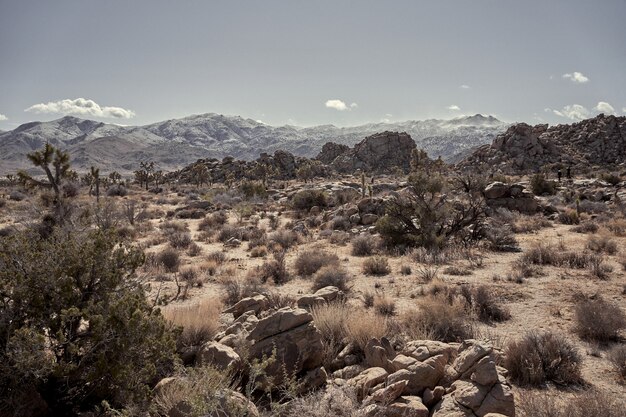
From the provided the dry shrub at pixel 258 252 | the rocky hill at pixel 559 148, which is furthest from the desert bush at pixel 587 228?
the rocky hill at pixel 559 148

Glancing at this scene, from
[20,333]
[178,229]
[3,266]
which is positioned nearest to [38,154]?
[178,229]

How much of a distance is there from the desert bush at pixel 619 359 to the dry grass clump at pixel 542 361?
1.36ft

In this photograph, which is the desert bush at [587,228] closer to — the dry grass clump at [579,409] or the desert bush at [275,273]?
the desert bush at [275,273]

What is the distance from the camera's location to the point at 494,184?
75.9ft

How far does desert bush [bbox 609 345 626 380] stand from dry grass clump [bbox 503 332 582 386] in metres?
0.41

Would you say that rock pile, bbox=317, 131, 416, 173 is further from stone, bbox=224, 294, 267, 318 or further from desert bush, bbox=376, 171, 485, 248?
stone, bbox=224, 294, 267, 318

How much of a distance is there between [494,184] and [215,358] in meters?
22.0

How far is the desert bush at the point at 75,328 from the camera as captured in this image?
3.87 m

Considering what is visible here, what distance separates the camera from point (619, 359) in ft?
17.7

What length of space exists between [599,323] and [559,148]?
2647 inches

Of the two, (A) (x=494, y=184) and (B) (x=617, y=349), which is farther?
(A) (x=494, y=184)

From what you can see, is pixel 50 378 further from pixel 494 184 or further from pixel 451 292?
pixel 494 184

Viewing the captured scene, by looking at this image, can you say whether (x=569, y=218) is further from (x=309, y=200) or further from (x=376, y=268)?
(x=309, y=200)

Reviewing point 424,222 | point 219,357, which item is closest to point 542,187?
→ point 424,222
